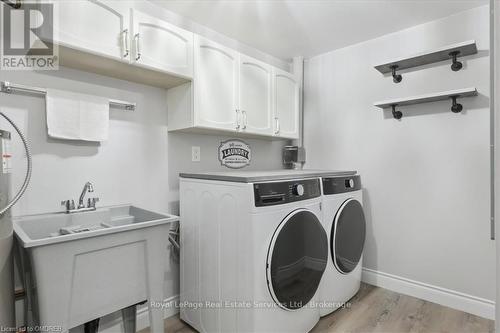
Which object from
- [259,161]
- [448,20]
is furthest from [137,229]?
[448,20]

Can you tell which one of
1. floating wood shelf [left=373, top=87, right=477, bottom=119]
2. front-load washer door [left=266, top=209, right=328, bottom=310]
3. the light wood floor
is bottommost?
the light wood floor

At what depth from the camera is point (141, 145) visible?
1967 millimetres

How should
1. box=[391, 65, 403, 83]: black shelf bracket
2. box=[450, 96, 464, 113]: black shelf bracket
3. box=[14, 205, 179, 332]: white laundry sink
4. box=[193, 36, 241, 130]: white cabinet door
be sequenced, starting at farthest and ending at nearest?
box=[391, 65, 403, 83]: black shelf bracket
box=[450, 96, 464, 113]: black shelf bracket
box=[193, 36, 241, 130]: white cabinet door
box=[14, 205, 179, 332]: white laundry sink

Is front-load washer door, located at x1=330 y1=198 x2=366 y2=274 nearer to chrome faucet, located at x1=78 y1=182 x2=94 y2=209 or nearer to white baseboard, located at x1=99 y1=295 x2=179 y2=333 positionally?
white baseboard, located at x1=99 y1=295 x2=179 y2=333

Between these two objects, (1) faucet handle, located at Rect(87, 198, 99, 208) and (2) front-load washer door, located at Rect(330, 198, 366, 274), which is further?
(2) front-load washer door, located at Rect(330, 198, 366, 274)

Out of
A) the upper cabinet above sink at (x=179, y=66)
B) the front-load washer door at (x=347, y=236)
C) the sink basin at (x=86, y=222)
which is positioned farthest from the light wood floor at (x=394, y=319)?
the upper cabinet above sink at (x=179, y=66)

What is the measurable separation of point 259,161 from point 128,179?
1.33 m

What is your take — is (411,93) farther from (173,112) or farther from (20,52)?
(20,52)

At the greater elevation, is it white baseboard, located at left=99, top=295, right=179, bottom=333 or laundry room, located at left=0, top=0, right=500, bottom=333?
laundry room, located at left=0, top=0, right=500, bottom=333

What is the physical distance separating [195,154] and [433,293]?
2.28m

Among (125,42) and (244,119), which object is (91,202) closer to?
(125,42)

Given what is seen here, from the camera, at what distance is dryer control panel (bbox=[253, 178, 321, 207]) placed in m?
1.57

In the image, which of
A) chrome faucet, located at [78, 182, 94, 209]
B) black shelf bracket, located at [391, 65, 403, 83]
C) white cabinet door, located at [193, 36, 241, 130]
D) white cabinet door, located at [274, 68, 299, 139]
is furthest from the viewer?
white cabinet door, located at [274, 68, 299, 139]

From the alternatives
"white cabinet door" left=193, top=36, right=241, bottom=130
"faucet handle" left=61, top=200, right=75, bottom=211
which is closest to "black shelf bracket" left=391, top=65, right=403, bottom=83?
"white cabinet door" left=193, top=36, right=241, bottom=130
